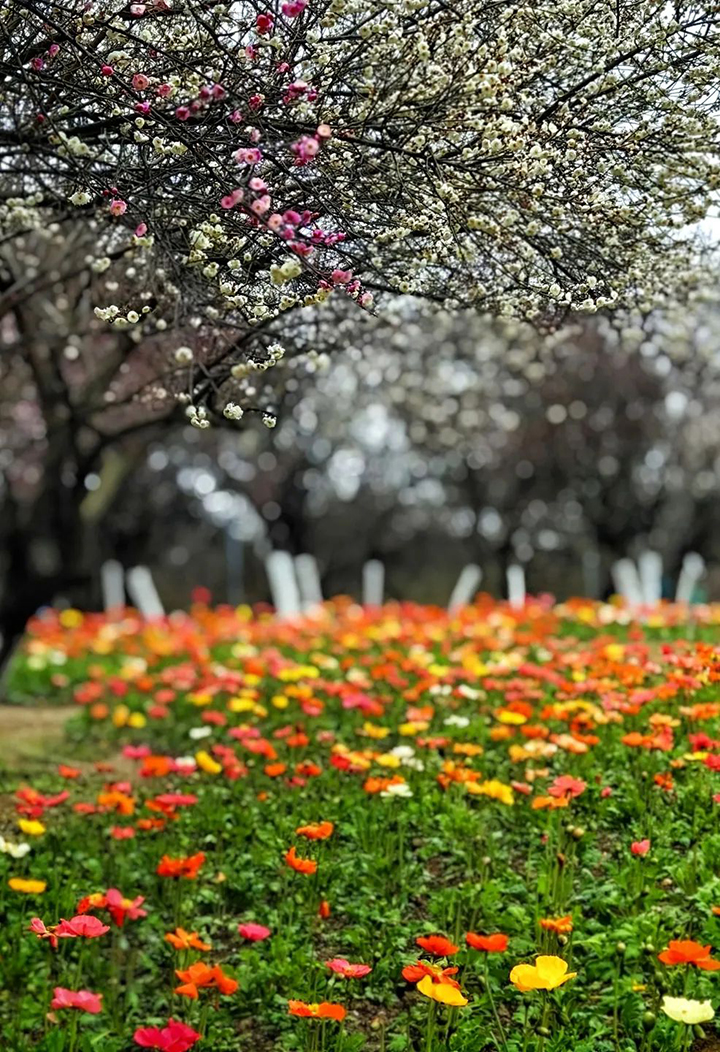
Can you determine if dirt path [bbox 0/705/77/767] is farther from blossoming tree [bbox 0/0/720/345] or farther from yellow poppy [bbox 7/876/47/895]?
blossoming tree [bbox 0/0/720/345]

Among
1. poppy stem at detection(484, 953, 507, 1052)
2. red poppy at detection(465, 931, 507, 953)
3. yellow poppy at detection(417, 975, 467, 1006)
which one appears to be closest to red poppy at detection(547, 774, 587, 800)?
poppy stem at detection(484, 953, 507, 1052)

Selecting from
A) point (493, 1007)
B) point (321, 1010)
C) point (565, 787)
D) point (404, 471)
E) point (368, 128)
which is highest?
point (404, 471)

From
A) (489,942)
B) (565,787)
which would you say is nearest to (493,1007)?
(489,942)

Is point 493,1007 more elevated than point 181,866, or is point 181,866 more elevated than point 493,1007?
point 181,866

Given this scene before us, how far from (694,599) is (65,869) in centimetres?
1632

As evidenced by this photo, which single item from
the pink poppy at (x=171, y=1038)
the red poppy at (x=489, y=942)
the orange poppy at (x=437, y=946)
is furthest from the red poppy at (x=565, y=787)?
the pink poppy at (x=171, y=1038)

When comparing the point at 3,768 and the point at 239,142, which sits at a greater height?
the point at 239,142

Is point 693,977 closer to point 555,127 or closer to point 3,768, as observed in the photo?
point 555,127

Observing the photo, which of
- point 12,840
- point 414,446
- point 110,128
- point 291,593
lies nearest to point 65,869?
point 12,840

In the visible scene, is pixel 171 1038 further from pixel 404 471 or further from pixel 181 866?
pixel 404 471

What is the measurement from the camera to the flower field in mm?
4590

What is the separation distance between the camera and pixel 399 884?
5.74 m

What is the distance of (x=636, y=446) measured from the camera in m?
24.6

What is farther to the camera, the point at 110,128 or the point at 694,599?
the point at 694,599
